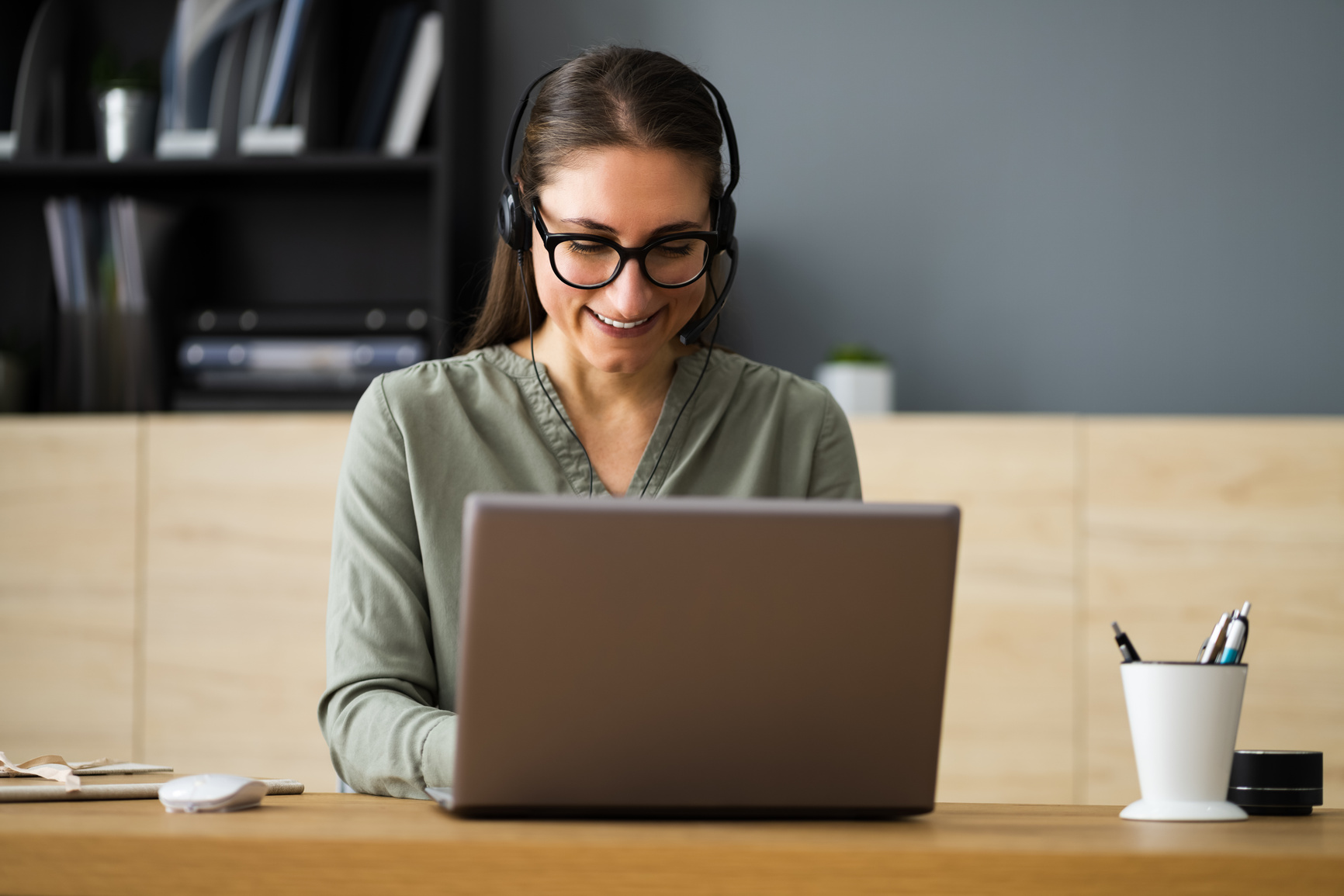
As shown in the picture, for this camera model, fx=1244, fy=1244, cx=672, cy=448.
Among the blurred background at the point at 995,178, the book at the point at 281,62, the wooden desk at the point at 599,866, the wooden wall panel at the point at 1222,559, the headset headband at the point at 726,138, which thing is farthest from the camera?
the blurred background at the point at 995,178

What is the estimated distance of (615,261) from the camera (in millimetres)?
1215

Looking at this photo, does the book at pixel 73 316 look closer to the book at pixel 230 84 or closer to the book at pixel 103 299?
the book at pixel 103 299

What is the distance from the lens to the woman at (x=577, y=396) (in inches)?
46.8

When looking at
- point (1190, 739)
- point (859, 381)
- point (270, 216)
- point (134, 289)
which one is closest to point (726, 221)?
point (1190, 739)

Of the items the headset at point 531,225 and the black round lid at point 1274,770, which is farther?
the headset at point 531,225

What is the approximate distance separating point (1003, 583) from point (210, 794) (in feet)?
5.19

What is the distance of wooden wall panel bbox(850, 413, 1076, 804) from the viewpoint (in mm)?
2043

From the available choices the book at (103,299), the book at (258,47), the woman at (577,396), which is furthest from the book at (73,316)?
the woman at (577,396)

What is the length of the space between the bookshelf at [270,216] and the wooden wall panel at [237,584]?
0.12 meters

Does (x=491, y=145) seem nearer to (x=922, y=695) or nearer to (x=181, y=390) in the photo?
(x=181, y=390)

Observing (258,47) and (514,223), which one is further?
(258,47)

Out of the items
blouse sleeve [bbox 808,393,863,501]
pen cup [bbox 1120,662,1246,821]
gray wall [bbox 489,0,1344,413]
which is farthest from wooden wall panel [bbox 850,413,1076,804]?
pen cup [bbox 1120,662,1246,821]

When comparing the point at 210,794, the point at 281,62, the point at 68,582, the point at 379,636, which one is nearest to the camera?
the point at 210,794

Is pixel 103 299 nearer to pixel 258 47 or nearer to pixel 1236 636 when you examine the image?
pixel 258 47
